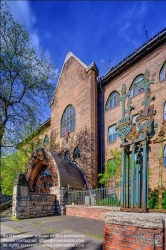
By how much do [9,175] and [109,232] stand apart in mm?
20460

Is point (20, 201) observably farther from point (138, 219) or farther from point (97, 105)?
point (97, 105)

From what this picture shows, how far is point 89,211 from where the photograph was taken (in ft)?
33.3

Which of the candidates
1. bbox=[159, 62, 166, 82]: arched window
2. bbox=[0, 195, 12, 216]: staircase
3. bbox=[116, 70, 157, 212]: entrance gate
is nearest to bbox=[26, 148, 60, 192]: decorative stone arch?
bbox=[0, 195, 12, 216]: staircase

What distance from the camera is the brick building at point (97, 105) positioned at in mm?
13508

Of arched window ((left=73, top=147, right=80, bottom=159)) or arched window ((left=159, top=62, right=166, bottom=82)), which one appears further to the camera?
arched window ((left=73, top=147, right=80, bottom=159))

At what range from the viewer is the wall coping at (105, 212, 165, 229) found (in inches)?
117

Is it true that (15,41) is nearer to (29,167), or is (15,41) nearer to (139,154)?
(29,167)

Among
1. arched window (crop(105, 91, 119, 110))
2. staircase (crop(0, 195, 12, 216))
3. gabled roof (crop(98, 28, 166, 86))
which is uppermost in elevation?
gabled roof (crop(98, 28, 166, 86))

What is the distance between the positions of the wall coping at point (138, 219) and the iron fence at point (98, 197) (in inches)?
232

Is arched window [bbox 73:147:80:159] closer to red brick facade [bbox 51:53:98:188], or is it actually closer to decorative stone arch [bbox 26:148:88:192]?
red brick facade [bbox 51:53:98:188]

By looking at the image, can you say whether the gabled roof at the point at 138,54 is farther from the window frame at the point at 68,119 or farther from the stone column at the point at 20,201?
the stone column at the point at 20,201

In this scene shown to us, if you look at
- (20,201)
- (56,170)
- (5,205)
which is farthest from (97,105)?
(5,205)

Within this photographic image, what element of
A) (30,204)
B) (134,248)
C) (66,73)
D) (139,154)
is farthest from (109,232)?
(66,73)

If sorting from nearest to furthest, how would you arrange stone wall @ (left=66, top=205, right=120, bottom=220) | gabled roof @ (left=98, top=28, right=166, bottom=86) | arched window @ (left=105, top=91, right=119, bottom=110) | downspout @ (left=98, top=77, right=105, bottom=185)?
stone wall @ (left=66, top=205, right=120, bottom=220) → gabled roof @ (left=98, top=28, right=166, bottom=86) → downspout @ (left=98, top=77, right=105, bottom=185) → arched window @ (left=105, top=91, right=119, bottom=110)
